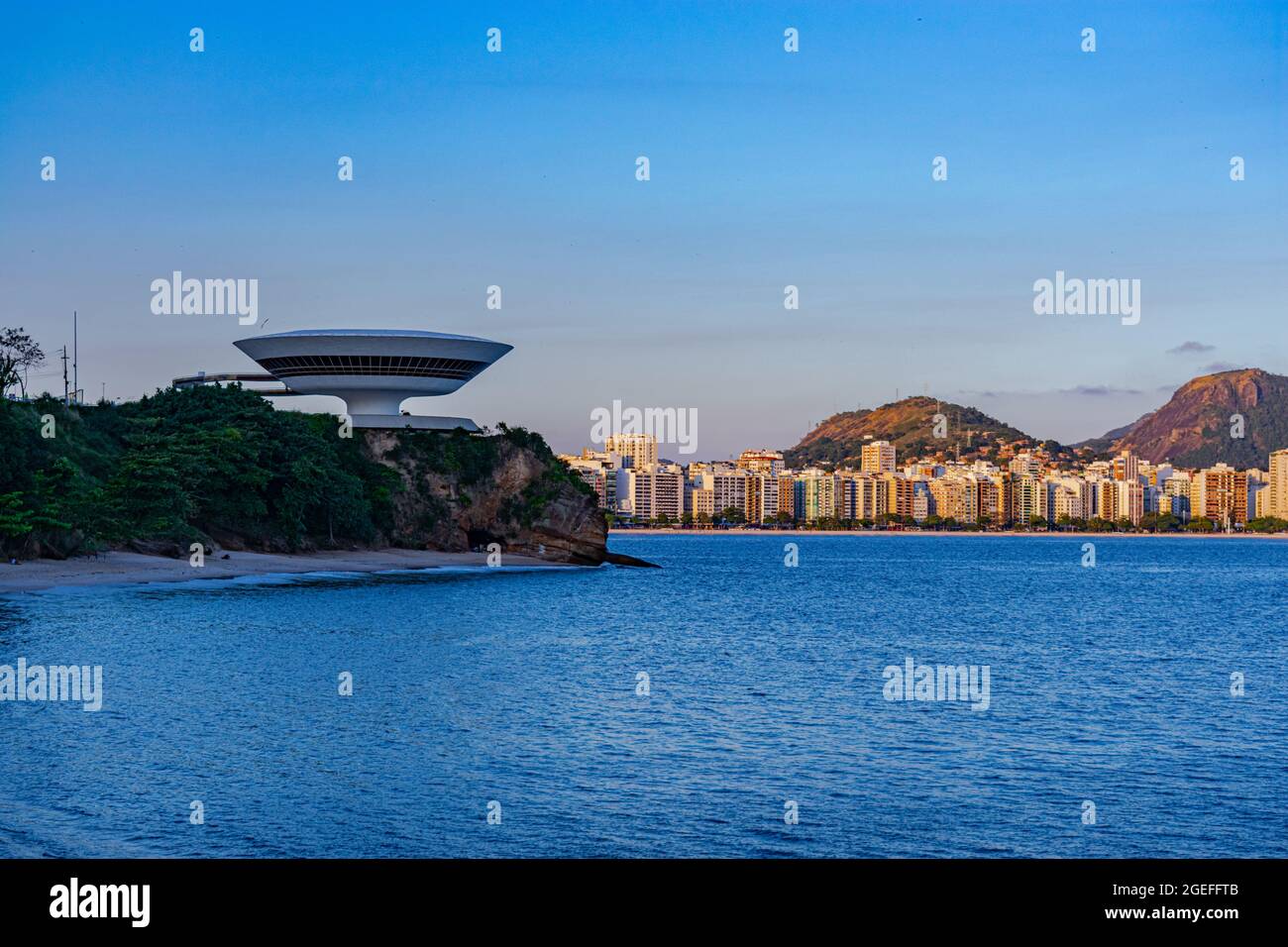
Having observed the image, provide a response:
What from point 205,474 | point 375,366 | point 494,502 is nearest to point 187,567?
point 205,474

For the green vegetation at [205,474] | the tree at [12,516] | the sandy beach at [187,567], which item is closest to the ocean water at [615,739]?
the sandy beach at [187,567]

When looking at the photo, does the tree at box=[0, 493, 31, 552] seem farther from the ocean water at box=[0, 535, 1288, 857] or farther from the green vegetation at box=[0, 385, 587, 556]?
the ocean water at box=[0, 535, 1288, 857]

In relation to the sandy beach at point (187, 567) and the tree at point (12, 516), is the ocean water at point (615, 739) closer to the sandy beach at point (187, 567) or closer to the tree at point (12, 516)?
the sandy beach at point (187, 567)

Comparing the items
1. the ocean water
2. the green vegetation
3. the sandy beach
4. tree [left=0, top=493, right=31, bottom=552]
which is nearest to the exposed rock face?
the green vegetation

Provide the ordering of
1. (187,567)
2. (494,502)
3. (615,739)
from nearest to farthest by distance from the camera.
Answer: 1. (615,739)
2. (187,567)
3. (494,502)

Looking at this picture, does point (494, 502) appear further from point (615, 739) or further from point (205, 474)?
point (615, 739)

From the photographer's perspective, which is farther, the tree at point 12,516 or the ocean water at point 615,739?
the tree at point 12,516
